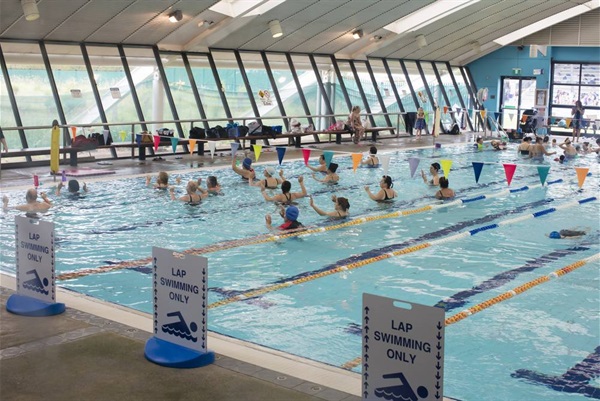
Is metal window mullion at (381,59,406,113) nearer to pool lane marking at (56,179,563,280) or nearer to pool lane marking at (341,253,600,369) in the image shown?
pool lane marking at (56,179,563,280)

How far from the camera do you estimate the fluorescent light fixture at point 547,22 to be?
2815 centimetres

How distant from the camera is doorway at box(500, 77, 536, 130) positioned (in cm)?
3186

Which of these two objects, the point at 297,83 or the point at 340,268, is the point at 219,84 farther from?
the point at 340,268

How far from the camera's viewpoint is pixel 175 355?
5.12 m

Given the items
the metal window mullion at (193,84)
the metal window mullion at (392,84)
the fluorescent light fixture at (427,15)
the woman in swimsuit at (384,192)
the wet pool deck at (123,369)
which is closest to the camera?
the wet pool deck at (123,369)

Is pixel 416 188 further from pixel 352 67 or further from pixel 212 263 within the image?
pixel 352 67

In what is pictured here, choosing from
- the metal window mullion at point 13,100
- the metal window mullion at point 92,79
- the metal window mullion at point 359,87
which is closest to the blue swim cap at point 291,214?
the metal window mullion at point 13,100

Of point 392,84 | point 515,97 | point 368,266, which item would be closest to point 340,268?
point 368,266

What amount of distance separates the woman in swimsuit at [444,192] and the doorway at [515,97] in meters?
19.3

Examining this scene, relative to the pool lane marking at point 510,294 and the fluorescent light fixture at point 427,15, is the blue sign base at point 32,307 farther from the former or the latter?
the fluorescent light fixture at point 427,15

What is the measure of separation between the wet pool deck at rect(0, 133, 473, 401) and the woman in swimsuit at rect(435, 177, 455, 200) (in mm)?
7899

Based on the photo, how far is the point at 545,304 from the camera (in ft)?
24.6

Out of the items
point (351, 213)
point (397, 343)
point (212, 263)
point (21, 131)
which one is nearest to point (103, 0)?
point (21, 131)

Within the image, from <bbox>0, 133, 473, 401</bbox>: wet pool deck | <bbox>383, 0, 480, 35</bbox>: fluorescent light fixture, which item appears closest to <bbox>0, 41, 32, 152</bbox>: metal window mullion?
<bbox>0, 133, 473, 401</bbox>: wet pool deck
